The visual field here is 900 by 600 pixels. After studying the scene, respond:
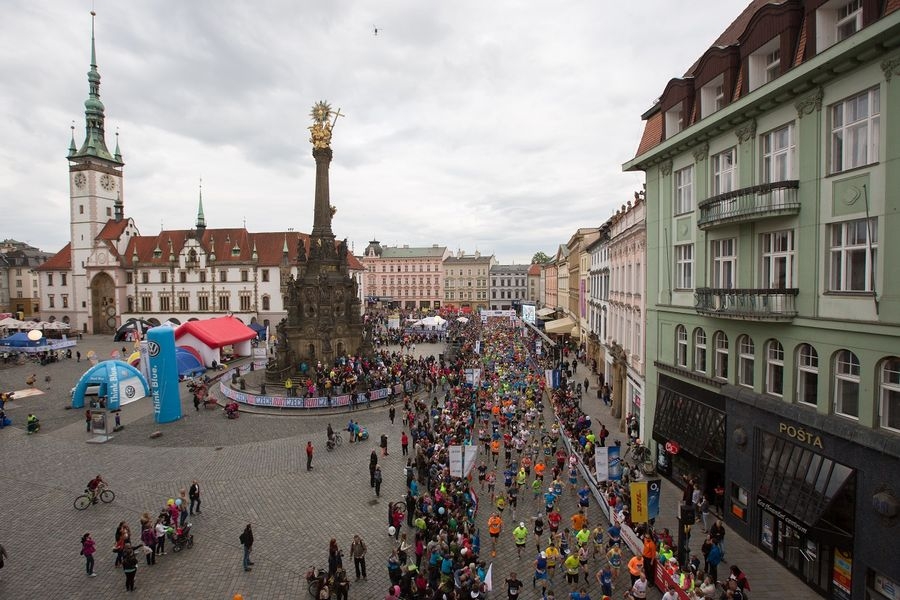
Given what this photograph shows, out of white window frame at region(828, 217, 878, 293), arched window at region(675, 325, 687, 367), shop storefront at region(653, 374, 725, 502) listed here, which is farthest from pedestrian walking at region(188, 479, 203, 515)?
white window frame at region(828, 217, 878, 293)

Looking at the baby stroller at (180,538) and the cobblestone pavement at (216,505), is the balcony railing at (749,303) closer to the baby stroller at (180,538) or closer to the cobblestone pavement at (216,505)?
the cobblestone pavement at (216,505)

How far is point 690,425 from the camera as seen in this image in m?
16.8

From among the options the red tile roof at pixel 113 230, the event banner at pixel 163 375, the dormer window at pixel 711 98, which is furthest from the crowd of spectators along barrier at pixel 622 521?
the red tile roof at pixel 113 230

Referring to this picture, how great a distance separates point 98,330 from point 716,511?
81598mm

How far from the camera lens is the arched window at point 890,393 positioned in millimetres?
9969

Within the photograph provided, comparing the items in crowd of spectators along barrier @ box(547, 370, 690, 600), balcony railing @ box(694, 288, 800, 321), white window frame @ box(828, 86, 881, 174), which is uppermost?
white window frame @ box(828, 86, 881, 174)

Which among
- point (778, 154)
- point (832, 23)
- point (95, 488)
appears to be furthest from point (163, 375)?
point (832, 23)

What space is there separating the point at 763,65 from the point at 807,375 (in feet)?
28.7

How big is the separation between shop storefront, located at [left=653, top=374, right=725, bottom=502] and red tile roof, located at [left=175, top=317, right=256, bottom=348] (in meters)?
38.0

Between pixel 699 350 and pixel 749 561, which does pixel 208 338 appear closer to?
pixel 699 350

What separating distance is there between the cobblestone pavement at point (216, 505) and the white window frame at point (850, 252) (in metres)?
7.38

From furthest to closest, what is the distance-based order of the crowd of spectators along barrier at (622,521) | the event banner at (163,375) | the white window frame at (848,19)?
the event banner at (163,375) → the crowd of spectators along barrier at (622,521) → the white window frame at (848,19)

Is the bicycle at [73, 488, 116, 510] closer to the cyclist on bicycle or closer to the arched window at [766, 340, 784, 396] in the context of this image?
the cyclist on bicycle

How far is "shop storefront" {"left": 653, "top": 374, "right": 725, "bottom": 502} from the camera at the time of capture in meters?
15.5
